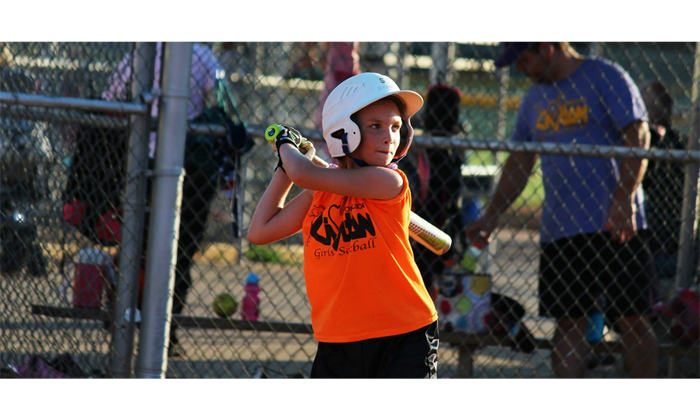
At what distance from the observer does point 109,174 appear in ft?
11.4

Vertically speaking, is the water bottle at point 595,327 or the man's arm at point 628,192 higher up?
the man's arm at point 628,192

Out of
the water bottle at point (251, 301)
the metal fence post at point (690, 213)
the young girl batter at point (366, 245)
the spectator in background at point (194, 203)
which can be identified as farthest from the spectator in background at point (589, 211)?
the spectator in background at point (194, 203)

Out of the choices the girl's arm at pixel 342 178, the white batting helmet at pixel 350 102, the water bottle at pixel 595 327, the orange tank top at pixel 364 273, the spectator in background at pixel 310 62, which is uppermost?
the spectator in background at pixel 310 62

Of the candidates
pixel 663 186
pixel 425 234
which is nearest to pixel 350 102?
pixel 425 234

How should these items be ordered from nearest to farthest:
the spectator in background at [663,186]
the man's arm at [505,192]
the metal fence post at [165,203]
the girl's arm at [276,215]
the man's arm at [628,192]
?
the girl's arm at [276,215], the metal fence post at [165,203], the man's arm at [628,192], the man's arm at [505,192], the spectator in background at [663,186]

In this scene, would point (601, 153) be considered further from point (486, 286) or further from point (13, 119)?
point (13, 119)

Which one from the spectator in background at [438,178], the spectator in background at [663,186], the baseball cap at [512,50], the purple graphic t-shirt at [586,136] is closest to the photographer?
the purple graphic t-shirt at [586,136]

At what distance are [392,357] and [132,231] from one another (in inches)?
58.0

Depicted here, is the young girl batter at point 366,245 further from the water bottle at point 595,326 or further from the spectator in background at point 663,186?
the spectator in background at point 663,186

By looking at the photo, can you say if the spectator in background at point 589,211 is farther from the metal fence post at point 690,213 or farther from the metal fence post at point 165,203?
the metal fence post at point 165,203

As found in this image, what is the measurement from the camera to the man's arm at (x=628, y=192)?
154 inches

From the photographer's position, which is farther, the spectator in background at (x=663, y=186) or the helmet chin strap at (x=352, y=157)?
the spectator in background at (x=663, y=186)

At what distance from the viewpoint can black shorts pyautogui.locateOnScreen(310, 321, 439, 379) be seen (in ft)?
7.74

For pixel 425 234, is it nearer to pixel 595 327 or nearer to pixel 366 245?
pixel 366 245
